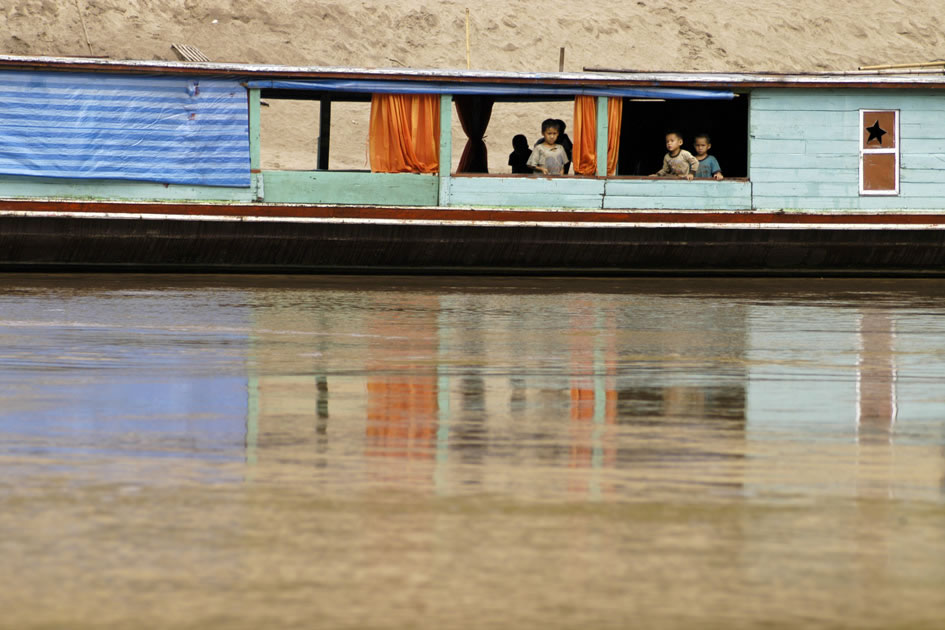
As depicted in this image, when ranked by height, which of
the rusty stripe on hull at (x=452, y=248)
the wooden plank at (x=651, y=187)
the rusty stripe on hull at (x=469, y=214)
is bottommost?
the rusty stripe on hull at (x=452, y=248)

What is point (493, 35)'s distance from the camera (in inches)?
1690

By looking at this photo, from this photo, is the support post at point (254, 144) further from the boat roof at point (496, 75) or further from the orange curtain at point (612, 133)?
the orange curtain at point (612, 133)

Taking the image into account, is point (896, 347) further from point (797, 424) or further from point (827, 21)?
point (827, 21)

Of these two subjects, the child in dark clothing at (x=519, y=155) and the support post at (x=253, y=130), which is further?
the child in dark clothing at (x=519, y=155)

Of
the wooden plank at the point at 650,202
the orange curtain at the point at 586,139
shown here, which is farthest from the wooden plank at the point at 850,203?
the orange curtain at the point at 586,139

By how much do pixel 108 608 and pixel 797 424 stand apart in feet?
9.67

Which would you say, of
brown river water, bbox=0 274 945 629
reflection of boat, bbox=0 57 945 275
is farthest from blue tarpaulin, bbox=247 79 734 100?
brown river water, bbox=0 274 945 629

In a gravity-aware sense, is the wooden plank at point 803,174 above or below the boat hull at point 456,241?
above

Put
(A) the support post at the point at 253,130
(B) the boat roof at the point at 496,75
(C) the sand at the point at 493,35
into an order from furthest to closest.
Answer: (C) the sand at the point at 493,35 < (A) the support post at the point at 253,130 < (B) the boat roof at the point at 496,75

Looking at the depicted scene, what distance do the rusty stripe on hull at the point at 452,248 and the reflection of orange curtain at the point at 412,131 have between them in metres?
0.77

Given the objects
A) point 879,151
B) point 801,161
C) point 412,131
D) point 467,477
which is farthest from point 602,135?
point 467,477

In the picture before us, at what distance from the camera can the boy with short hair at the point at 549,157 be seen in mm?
13758

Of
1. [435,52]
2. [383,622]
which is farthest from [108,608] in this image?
[435,52]

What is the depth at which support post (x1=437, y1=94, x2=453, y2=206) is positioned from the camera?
13.4 meters
